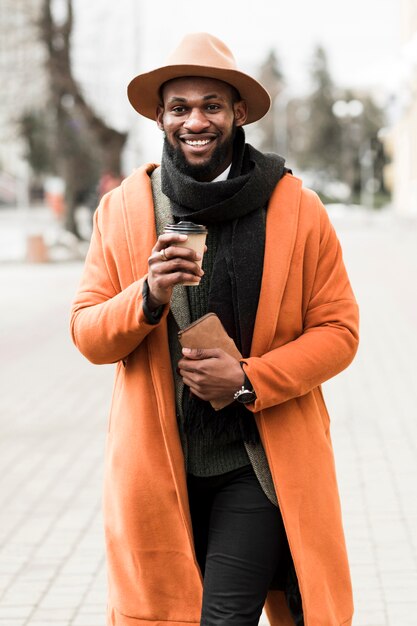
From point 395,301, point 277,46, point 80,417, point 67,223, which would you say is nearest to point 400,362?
point 80,417

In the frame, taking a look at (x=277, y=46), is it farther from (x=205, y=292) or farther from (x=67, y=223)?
(x=205, y=292)

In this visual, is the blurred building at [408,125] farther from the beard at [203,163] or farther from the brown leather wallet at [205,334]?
the brown leather wallet at [205,334]

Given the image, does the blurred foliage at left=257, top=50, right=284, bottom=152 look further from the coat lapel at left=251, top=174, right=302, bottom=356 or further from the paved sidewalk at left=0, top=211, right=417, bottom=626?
the coat lapel at left=251, top=174, right=302, bottom=356

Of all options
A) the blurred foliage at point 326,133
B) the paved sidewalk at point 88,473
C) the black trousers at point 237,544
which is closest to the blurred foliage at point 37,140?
the paved sidewalk at point 88,473

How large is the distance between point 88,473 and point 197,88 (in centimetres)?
420

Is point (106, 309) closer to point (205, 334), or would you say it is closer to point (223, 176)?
point (205, 334)

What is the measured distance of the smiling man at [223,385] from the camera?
2586mm

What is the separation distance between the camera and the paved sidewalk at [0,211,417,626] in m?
4.55

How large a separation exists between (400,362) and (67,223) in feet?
62.1

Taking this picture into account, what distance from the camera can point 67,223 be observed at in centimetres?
2831

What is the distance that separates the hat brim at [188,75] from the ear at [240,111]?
12 mm

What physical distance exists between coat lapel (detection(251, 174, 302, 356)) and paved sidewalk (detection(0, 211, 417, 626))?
1.94 metres

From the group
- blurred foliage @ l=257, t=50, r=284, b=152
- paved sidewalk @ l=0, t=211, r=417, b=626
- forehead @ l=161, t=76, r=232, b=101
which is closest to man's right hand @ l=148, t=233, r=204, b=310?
forehead @ l=161, t=76, r=232, b=101

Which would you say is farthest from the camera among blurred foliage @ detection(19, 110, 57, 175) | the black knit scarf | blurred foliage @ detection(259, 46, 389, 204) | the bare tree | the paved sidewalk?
blurred foliage @ detection(259, 46, 389, 204)
